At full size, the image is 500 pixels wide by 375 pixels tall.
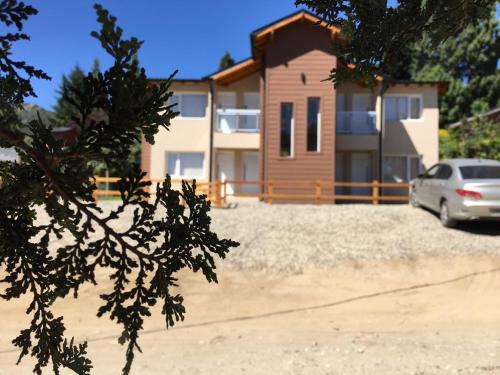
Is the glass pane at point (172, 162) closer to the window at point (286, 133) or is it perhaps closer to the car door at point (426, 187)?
the window at point (286, 133)

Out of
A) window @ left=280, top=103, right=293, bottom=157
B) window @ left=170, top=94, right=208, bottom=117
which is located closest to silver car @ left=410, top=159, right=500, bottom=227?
window @ left=280, top=103, right=293, bottom=157

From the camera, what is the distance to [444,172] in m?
12.9

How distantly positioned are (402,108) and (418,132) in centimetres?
146

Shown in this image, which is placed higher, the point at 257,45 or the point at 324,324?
the point at 257,45

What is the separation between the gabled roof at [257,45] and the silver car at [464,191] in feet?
23.7

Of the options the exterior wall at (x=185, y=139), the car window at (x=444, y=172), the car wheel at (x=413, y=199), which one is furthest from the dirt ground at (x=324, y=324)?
the exterior wall at (x=185, y=139)

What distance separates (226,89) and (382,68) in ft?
66.5

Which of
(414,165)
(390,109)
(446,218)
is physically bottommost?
(446,218)

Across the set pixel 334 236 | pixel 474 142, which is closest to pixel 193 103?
pixel 334 236

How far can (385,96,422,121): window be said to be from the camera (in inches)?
893

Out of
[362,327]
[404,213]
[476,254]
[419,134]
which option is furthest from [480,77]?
[362,327]

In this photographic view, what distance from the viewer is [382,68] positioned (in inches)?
124

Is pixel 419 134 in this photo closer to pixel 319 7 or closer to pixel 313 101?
pixel 313 101

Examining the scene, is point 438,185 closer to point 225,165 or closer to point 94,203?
point 225,165
